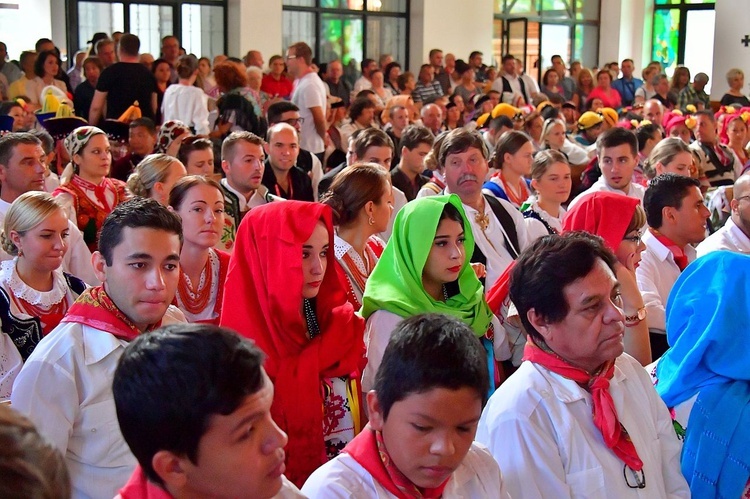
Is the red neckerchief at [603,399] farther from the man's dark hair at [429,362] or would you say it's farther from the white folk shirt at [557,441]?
the man's dark hair at [429,362]

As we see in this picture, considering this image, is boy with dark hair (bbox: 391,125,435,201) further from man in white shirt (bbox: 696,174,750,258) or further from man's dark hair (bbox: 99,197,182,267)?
man's dark hair (bbox: 99,197,182,267)

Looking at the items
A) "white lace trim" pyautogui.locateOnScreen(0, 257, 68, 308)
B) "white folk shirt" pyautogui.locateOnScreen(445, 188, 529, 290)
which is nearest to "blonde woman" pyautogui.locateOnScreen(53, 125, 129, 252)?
A: "white lace trim" pyautogui.locateOnScreen(0, 257, 68, 308)

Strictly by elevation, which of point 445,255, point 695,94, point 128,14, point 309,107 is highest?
point 128,14

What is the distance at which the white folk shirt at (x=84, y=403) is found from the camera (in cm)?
231

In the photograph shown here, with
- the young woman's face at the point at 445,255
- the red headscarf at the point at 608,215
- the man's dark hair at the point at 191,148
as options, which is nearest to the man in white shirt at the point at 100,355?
the young woman's face at the point at 445,255

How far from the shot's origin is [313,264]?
113 inches

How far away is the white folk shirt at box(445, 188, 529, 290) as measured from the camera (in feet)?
14.5

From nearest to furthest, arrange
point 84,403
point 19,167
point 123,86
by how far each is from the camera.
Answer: point 84,403 < point 19,167 < point 123,86

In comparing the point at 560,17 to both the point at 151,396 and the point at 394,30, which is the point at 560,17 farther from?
the point at 151,396

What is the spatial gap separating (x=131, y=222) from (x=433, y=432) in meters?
1.11

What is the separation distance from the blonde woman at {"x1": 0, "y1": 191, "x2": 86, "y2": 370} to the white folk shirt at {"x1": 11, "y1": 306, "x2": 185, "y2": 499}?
3.10 feet

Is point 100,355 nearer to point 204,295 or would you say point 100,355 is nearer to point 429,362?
point 429,362

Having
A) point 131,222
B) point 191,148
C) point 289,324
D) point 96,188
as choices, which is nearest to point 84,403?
point 131,222

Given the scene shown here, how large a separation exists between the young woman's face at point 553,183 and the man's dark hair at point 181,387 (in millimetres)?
3850
